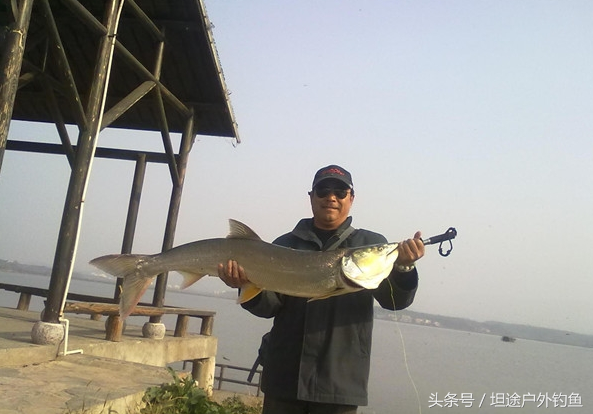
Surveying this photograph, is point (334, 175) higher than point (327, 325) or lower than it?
higher

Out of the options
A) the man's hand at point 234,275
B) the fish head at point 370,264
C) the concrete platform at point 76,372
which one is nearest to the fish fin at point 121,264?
the man's hand at point 234,275

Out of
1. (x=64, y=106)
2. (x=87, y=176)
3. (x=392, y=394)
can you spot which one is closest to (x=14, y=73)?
(x=87, y=176)

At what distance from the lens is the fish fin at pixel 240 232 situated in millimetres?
4004

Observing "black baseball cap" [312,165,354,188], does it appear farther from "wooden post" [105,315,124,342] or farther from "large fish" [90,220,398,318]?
"wooden post" [105,315,124,342]

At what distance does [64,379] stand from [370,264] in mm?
3286

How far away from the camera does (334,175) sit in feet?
12.4

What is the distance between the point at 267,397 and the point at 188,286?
1111 millimetres

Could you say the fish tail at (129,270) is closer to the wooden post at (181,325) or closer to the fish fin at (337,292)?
the fish fin at (337,292)

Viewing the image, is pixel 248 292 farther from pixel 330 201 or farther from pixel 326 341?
pixel 330 201

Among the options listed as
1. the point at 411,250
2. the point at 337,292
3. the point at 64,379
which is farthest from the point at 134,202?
the point at 411,250

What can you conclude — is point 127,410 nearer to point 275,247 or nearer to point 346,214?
point 275,247

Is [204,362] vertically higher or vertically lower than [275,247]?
lower

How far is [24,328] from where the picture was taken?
22.7ft

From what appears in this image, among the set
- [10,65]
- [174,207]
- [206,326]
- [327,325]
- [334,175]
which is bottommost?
[206,326]
